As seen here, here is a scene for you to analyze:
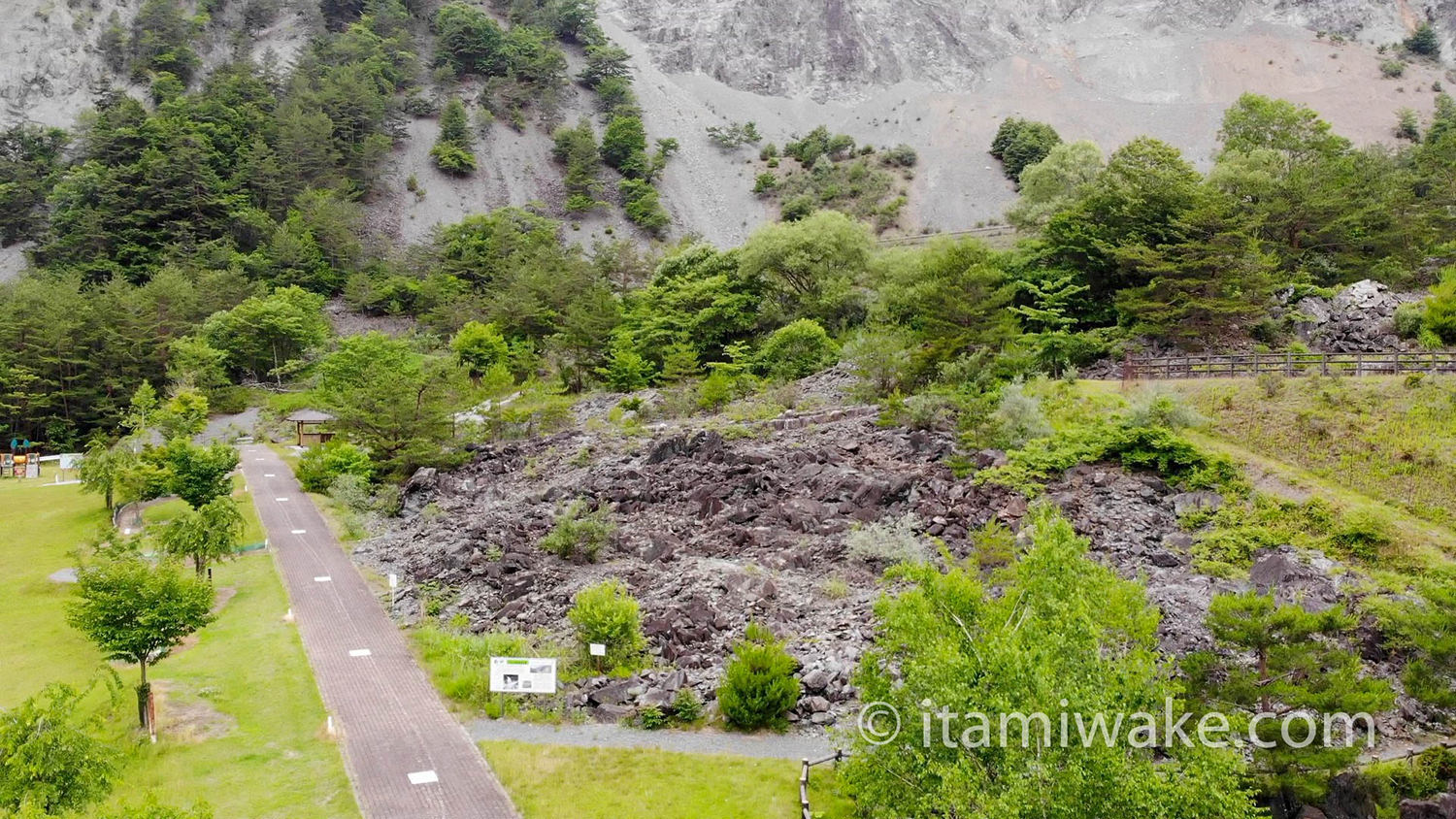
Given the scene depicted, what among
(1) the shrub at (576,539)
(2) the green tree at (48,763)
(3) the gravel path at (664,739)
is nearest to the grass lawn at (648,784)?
(3) the gravel path at (664,739)

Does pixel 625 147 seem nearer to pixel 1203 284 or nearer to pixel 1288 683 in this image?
pixel 1203 284

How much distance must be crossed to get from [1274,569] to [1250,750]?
6.21 m

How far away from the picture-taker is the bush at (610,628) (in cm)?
1839

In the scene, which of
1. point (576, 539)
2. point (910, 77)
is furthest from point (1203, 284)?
point (910, 77)

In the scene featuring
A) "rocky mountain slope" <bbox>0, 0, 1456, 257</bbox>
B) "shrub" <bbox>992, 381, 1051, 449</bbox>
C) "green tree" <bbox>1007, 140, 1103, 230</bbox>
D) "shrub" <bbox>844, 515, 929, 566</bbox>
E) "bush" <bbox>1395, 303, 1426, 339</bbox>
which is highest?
"rocky mountain slope" <bbox>0, 0, 1456, 257</bbox>

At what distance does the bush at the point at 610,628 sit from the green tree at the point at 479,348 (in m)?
34.3

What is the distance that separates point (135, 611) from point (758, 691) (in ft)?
37.5

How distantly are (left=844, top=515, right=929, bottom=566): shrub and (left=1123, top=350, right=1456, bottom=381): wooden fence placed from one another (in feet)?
37.1

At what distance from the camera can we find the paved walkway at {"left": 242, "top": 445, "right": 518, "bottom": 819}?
13.9m

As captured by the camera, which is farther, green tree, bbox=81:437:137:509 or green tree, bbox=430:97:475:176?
green tree, bbox=430:97:475:176

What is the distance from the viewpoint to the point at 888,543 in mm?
23109

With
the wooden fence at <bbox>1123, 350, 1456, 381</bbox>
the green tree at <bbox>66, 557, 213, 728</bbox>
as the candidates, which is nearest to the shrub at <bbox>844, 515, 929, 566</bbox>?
the wooden fence at <bbox>1123, 350, 1456, 381</bbox>

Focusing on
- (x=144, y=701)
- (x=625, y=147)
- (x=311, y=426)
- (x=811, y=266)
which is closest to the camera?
(x=144, y=701)

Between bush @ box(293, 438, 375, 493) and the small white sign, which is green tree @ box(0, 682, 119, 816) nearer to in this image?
the small white sign
